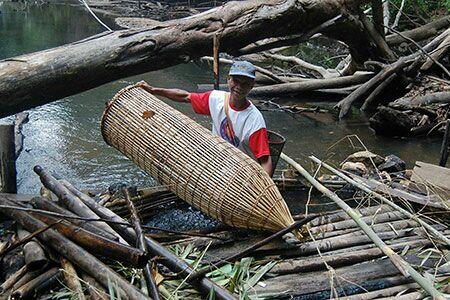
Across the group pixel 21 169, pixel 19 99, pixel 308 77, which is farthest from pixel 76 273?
pixel 308 77

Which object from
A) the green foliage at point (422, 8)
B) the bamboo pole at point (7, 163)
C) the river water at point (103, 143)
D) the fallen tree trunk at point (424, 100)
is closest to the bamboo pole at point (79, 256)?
the bamboo pole at point (7, 163)

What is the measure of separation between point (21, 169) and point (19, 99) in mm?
1793

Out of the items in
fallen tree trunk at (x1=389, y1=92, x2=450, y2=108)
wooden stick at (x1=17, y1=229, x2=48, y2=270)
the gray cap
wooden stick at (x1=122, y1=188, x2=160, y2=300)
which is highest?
the gray cap

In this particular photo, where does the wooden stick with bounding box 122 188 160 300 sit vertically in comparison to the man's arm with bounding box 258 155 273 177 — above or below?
below

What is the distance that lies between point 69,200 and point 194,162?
1.00 metres

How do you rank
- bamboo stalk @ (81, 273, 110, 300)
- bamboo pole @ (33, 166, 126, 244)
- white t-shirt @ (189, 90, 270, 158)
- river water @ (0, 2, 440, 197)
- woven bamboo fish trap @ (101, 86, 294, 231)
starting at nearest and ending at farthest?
bamboo stalk @ (81, 273, 110, 300)
bamboo pole @ (33, 166, 126, 244)
woven bamboo fish trap @ (101, 86, 294, 231)
white t-shirt @ (189, 90, 270, 158)
river water @ (0, 2, 440, 197)

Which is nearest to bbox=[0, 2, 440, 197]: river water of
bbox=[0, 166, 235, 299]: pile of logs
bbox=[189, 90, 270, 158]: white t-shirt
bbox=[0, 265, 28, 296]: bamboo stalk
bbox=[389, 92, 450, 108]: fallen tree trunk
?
bbox=[389, 92, 450, 108]: fallen tree trunk

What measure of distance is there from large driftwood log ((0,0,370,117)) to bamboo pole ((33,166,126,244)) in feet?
3.26

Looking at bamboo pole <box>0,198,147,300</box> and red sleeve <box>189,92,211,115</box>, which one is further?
red sleeve <box>189,92,211,115</box>

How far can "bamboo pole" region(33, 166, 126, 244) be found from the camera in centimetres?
357

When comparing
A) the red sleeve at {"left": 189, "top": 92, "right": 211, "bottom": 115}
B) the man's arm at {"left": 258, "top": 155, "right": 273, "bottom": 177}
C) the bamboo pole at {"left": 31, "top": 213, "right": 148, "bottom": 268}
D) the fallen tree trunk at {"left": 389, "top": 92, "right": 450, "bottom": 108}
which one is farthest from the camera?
the fallen tree trunk at {"left": 389, "top": 92, "right": 450, "bottom": 108}

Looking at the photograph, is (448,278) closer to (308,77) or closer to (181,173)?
(181,173)

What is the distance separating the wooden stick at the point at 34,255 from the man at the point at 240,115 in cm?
184

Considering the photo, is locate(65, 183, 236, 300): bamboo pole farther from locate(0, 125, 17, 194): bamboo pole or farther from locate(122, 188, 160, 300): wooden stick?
locate(0, 125, 17, 194): bamboo pole
